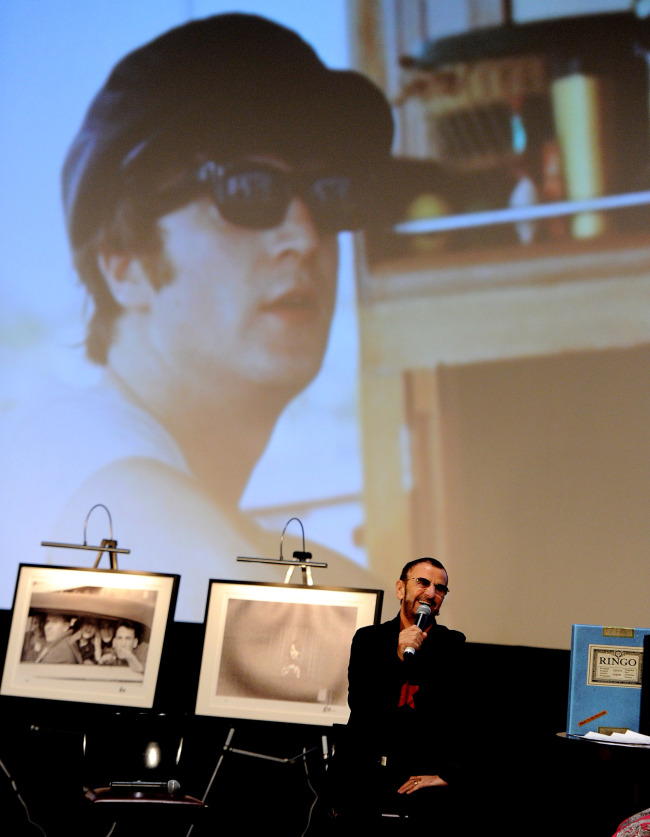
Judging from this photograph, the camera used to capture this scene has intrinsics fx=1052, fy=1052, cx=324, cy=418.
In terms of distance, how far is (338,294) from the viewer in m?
4.66

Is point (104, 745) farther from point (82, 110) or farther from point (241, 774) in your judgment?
point (82, 110)

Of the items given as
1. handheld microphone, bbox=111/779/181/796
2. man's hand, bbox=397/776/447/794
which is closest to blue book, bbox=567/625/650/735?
man's hand, bbox=397/776/447/794

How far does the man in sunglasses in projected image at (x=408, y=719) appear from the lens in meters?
3.24

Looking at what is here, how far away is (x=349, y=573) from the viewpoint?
4.57m

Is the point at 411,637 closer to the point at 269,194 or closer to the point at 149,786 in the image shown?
the point at 149,786

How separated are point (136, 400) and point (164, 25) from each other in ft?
5.96

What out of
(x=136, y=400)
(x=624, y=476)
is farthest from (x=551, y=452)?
(x=136, y=400)

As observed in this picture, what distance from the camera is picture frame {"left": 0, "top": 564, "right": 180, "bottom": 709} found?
14.6 feet

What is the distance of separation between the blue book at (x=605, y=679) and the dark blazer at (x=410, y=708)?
404 millimetres

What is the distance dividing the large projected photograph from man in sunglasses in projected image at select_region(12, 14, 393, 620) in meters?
0.01

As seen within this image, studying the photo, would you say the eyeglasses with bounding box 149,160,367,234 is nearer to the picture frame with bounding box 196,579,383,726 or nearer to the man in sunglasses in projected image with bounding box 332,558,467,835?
the picture frame with bounding box 196,579,383,726

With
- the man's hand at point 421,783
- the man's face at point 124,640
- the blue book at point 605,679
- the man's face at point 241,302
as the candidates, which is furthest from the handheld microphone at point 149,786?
the man's face at point 241,302

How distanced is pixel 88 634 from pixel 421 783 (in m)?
1.82

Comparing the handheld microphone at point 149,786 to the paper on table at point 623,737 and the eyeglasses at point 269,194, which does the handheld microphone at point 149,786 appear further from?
the eyeglasses at point 269,194
